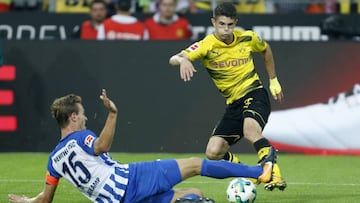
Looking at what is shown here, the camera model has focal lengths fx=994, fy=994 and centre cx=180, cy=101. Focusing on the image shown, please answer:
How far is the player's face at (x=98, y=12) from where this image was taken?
15211 millimetres

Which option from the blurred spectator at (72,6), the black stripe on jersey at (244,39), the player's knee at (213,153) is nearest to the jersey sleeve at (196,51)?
the black stripe on jersey at (244,39)

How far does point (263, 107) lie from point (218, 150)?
69 cm

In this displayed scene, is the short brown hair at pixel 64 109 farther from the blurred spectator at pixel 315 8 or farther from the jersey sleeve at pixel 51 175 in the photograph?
the blurred spectator at pixel 315 8

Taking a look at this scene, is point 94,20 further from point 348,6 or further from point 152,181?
point 152,181

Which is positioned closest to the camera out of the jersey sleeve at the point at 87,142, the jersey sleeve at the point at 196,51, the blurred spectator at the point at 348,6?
the jersey sleeve at the point at 87,142

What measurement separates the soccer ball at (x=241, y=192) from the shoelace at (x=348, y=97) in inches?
203

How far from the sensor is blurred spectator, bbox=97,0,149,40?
49.0 ft

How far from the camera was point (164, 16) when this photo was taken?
15227 millimetres

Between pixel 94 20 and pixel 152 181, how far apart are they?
285 inches

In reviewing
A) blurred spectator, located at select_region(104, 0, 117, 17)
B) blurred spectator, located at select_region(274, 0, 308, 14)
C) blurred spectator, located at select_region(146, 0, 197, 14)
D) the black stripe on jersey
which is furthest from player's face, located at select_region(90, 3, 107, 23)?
the black stripe on jersey

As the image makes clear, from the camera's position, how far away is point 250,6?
16.5 meters

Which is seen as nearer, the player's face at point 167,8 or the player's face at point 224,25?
the player's face at point 224,25

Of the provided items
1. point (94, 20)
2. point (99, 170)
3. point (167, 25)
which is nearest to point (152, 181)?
point (99, 170)

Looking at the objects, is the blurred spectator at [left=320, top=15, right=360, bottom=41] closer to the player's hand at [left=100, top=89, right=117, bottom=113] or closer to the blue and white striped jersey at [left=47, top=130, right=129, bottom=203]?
the blue and white striped jersey at [left=47, top=130, right=129, bottom=203]
